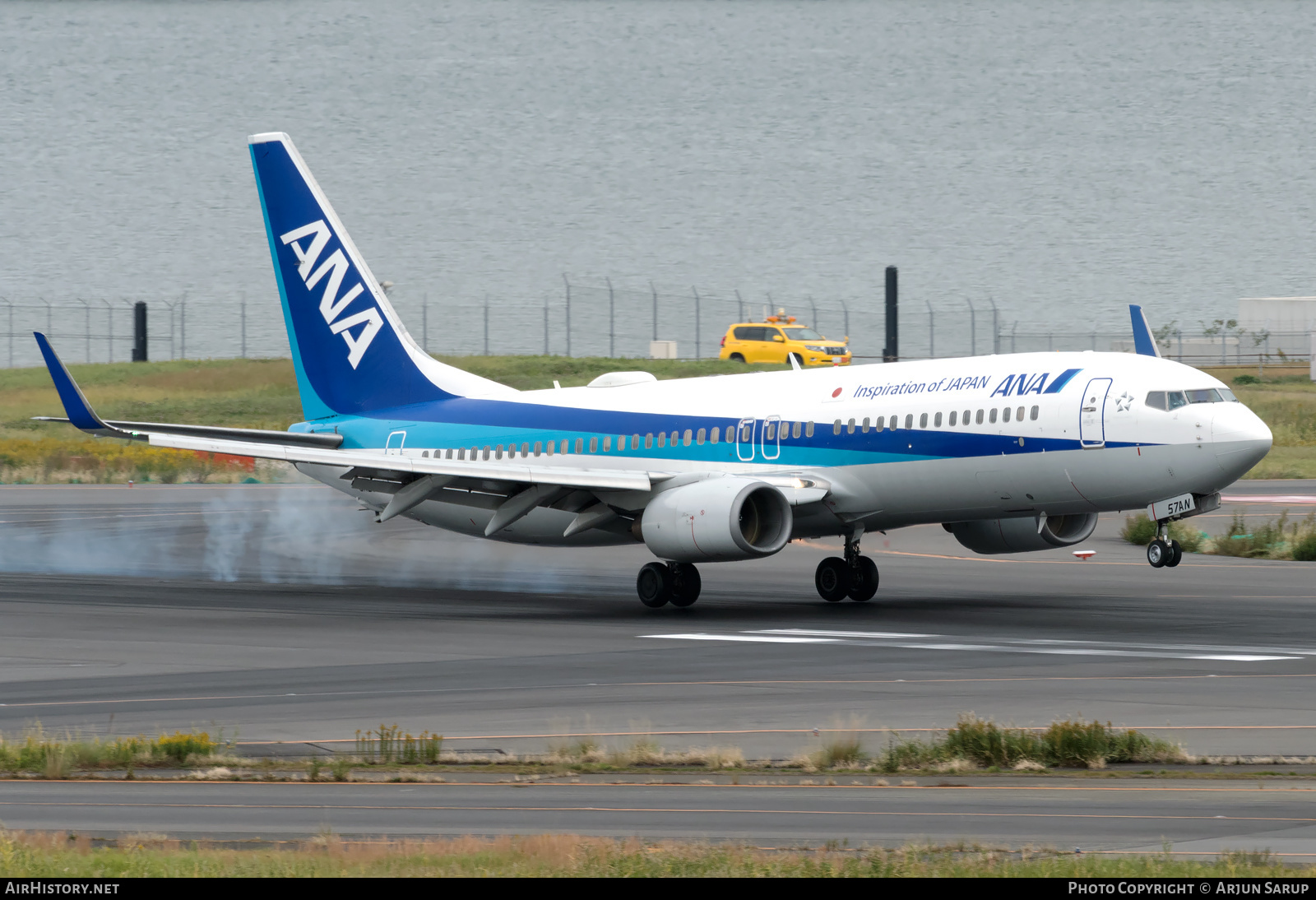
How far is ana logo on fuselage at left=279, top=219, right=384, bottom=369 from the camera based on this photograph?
38.7 meters

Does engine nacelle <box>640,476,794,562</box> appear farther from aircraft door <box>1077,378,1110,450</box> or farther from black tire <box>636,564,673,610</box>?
aircraft door <box>1077,378,1110,450</box>

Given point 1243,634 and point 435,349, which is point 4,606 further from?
point 435,349

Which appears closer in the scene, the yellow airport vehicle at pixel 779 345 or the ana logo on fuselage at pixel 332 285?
the ana logo on fuselage at pixel 332 285

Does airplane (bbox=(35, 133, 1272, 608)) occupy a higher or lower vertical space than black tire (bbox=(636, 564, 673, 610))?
higher

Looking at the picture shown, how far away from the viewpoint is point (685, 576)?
33.8m

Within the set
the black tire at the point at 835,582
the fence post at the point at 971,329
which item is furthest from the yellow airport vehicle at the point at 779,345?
the black tire at the point at 835,582

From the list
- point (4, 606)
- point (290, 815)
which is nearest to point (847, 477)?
point (4, 606)

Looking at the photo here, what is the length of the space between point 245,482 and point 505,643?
44511mm

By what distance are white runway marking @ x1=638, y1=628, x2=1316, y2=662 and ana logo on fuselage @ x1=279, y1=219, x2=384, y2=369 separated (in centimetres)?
1220

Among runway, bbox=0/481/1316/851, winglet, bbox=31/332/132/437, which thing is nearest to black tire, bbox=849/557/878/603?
runway, bbox=0/481/1316/851

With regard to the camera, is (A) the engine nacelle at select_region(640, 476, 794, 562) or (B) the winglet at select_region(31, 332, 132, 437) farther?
(B) the winglet at select_region(31, 332, 132, 437)

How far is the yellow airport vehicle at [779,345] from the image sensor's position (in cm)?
9346

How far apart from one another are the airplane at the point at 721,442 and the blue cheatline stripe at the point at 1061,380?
42 mm

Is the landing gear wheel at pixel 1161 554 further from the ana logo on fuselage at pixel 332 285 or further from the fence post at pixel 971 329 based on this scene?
the fence post at pixel 971 329
